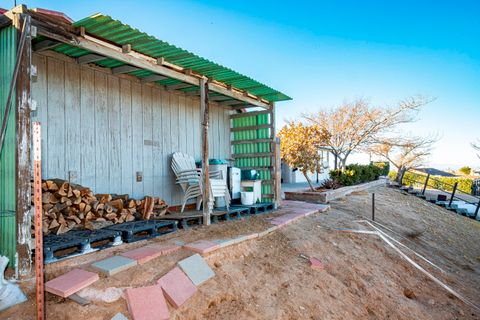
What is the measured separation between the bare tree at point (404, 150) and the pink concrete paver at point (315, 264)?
13.3 m

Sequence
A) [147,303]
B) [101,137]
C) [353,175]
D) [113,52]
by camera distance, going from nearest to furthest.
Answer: [147,303] → [113,52] → [101,137] → [353,175]

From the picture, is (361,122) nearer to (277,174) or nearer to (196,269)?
(277,174)

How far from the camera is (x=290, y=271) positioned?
3.42 meters

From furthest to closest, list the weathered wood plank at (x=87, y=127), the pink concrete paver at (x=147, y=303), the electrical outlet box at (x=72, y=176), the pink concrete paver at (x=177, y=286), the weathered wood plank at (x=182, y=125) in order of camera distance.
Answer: the weathered wood plank at (x=182, y=125), the weathered wood plank at (x=87, y=127), the electrical outlet box at (x=72, y=176), the pink concrete paver at (x=177, y=286), the pink concrete paver at (x=147, y=303)

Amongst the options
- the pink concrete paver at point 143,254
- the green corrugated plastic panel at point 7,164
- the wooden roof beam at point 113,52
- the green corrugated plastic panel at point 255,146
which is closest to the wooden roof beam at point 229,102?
the green corrugated plastic panel at point 255,146

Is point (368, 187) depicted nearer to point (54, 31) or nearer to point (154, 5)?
point (154, 5)

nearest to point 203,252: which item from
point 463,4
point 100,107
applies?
point 100,107

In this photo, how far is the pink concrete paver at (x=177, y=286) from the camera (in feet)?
8.11

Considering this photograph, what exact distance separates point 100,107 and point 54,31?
1.64 m

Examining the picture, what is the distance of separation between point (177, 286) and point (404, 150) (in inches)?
700

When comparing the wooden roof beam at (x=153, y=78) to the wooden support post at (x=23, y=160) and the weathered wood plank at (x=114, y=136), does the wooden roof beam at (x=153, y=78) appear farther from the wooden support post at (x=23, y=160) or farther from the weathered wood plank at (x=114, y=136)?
the wooden support post at (x=23, y=160)

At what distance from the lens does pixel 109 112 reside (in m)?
4.56

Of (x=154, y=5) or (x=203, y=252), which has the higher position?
(x=154, y=5)

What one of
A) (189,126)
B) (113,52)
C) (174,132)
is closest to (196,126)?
(189,126)
